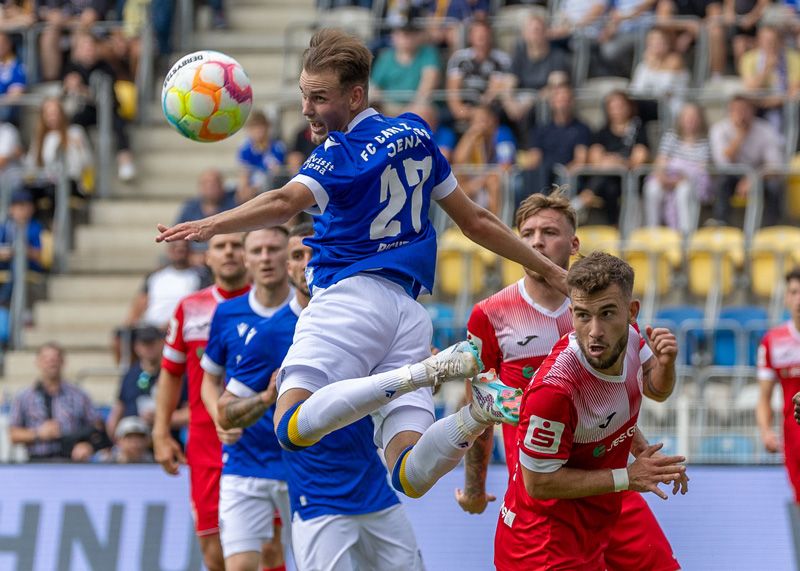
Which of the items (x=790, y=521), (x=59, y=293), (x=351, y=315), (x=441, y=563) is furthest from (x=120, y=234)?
(x=351, y=315)

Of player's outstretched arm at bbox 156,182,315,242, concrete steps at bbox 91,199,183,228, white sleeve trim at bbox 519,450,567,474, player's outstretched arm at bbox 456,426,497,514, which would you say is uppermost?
concrete steps at bbox 91,199,183,228

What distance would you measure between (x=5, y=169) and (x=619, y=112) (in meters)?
7.07

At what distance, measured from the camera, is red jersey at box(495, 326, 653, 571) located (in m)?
6.09

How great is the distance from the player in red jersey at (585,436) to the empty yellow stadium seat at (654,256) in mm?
7738

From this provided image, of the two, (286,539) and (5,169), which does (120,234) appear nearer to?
(5,169)

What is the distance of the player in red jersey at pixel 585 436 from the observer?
5.98 metres

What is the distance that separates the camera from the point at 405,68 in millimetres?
16688

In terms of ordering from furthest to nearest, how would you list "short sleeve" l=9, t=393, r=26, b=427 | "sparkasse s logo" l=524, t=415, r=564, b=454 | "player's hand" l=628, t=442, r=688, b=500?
"short sleeve" l=9, t=393, r=26, b=427
"sparkasse s logo" l=524, t=415, r=564, b=454
"player's hand" l=628, t=442, r=688, b=500

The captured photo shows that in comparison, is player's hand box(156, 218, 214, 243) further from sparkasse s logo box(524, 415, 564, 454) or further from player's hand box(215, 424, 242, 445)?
player's hand box(215, 424, 242, 445)

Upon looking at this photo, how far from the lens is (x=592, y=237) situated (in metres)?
14.4

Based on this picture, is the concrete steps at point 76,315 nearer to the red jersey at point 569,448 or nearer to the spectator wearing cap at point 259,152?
the spectator wearing cap at point 259,152

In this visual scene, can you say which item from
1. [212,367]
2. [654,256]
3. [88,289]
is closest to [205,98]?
[212,367]

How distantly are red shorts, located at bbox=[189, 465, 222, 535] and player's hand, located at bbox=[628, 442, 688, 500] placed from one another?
3.98 meters

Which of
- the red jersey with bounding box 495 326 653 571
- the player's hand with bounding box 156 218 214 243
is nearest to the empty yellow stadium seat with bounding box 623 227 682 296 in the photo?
the red jersey with bounding box 495 326 653 571
